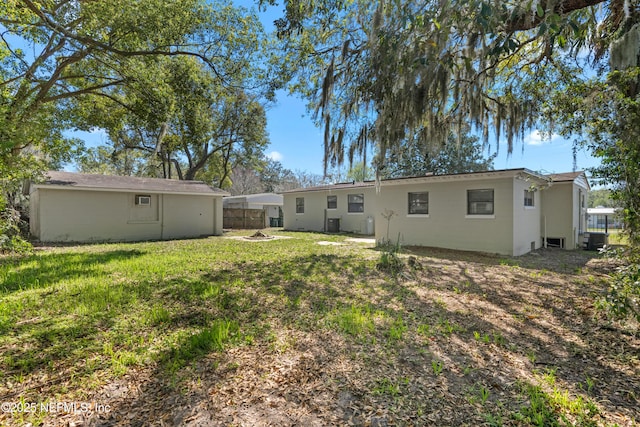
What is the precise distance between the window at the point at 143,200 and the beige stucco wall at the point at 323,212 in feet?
27.2

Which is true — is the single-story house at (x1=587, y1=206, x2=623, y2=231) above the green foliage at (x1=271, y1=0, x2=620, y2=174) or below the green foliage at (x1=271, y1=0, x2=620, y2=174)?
below

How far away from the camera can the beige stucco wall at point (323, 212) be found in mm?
15805

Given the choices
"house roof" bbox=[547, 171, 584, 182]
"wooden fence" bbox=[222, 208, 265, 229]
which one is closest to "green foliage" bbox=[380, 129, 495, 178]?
"wooden fence" bbox=[222, 208, 265, 229]

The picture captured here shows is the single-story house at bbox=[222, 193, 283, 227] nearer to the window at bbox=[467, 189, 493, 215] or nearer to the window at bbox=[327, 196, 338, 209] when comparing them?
the window at bbox=[327, 196, 338, 209]

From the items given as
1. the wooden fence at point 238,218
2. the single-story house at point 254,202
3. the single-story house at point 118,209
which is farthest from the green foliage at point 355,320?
the single-story house at point 254,202

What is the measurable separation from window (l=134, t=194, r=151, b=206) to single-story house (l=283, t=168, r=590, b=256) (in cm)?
994

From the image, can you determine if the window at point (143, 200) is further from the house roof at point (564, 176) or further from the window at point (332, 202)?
the house roof at point (564, 176)

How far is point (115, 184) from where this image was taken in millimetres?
12484

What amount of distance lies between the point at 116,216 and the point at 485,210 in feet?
45.4

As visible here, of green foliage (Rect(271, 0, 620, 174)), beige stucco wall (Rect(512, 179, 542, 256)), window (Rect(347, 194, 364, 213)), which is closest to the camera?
green foliage (Rect(271, 0, 620, 174))

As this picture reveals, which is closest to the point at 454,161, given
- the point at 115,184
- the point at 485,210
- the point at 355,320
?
the point at 485,210

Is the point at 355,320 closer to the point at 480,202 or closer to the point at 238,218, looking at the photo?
the point at 480,202

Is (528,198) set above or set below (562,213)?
above

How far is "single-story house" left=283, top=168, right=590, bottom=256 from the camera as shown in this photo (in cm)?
897
